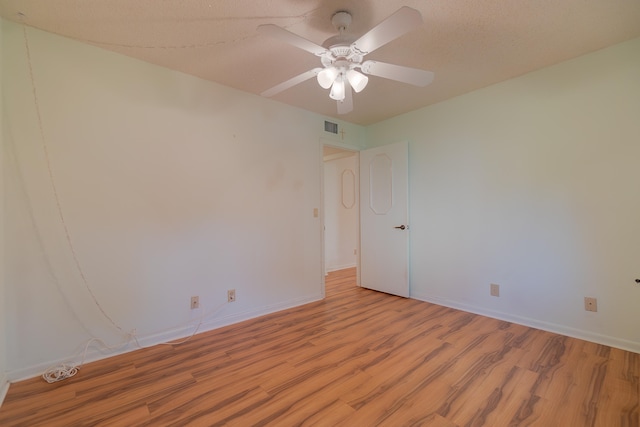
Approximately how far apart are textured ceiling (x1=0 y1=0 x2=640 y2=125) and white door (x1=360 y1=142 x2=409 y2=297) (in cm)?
125

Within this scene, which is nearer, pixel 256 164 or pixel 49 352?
pixel 49 352

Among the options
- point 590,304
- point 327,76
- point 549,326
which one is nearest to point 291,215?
point 327,76

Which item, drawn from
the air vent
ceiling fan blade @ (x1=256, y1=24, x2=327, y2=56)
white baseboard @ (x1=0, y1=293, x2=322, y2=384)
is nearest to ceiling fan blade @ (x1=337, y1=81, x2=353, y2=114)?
ceiling fan blade @ (x1=256, y1=24, x2=327, y2=56)

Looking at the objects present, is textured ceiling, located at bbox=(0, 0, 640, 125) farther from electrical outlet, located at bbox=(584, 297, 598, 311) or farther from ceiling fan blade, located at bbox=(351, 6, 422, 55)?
electrical outlet, located at bbox=(584, 297, 598, 311)

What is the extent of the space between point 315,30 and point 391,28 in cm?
82

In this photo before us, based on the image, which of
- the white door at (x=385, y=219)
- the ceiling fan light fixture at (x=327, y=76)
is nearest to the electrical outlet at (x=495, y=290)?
the white door at (x=385, y=219)

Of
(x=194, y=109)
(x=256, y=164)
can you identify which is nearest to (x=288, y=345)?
(x=256, y=164)

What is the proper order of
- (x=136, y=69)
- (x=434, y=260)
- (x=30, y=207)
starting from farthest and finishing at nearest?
(x=434, y=260) < (x=136, y=69) < (x=30, y=207)

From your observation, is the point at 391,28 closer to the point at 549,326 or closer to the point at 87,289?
the point at 87,289

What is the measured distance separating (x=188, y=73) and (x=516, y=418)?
3.47 meters

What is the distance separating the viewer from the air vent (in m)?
3.68

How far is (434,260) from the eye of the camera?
11.1 feet

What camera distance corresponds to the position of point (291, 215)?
3.31 m

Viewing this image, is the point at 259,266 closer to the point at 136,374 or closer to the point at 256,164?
the point at 256,164
